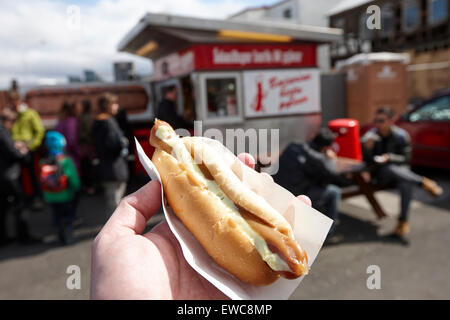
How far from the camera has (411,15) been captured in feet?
68.2

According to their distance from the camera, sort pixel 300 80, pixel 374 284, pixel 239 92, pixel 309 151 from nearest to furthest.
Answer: pixel 374 284 → pixel 309 151 → pixel 239 92 → pixel 300 80

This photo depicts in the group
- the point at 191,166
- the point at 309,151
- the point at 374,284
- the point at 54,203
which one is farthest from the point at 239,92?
the point at 191,166

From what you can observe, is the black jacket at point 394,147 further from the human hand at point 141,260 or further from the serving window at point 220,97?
the human hand at point 141,260

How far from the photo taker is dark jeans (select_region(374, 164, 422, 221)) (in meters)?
4.70

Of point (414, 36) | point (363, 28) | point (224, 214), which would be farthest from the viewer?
point (414, 36)

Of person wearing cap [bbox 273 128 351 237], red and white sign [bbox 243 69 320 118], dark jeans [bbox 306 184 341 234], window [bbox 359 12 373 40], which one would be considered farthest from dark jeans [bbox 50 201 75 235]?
red and white sign [bbox 243 69 320 118]

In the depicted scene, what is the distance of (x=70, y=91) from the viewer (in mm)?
8766

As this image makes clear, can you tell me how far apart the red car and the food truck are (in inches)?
94.3

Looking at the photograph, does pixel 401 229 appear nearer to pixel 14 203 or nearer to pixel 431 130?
pixel 431 130

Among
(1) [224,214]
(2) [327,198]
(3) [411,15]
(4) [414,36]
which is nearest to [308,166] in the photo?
(2) [327,198]

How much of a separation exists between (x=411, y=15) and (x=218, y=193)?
24.2m

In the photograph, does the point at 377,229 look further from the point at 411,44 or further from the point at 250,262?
the point at 411,44

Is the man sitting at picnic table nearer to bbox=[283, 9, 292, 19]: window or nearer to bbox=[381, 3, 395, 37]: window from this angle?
bbox=[381, 3, 395, 37]: window
